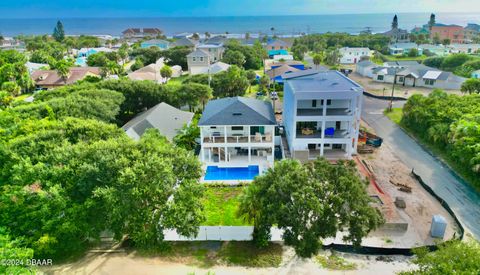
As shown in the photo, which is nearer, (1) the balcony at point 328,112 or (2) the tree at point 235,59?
(1) the balcony at point 328,112

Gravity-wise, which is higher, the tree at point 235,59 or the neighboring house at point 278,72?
the tree at point 235,59

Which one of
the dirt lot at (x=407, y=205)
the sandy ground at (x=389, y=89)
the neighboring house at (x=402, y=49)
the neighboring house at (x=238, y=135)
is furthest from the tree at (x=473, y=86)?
the neighboring house at (x=402, y=49)

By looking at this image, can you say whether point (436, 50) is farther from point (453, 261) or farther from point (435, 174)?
point (453, 261)

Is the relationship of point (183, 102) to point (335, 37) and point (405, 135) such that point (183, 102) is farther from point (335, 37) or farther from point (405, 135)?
point (335, 37)

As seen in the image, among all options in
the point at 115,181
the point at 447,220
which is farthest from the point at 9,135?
the point at 447,220

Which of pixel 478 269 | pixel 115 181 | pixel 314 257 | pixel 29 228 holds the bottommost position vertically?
pixel 314 257

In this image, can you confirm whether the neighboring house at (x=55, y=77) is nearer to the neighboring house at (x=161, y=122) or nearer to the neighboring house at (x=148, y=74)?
the neighboring house at (x=148, y=74)

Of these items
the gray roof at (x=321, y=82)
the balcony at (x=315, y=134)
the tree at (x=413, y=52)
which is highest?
the gray roof at (x=321, y=82)
